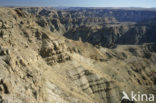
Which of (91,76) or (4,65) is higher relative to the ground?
(4,65)

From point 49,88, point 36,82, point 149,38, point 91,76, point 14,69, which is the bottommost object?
point 149,38

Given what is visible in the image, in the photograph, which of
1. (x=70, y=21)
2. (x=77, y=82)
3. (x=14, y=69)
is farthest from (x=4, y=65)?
(x=70, y=21)

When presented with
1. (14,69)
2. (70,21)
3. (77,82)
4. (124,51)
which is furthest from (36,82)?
(70,21)

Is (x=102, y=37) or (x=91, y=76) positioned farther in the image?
(x=102, y=37)

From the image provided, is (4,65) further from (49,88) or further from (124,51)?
(124,51)

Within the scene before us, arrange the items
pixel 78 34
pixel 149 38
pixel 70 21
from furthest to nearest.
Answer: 1. pixel 70 21
2. pixel 149 38
3. pixel 78 34

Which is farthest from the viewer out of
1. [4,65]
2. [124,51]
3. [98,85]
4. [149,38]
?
[149,38]
